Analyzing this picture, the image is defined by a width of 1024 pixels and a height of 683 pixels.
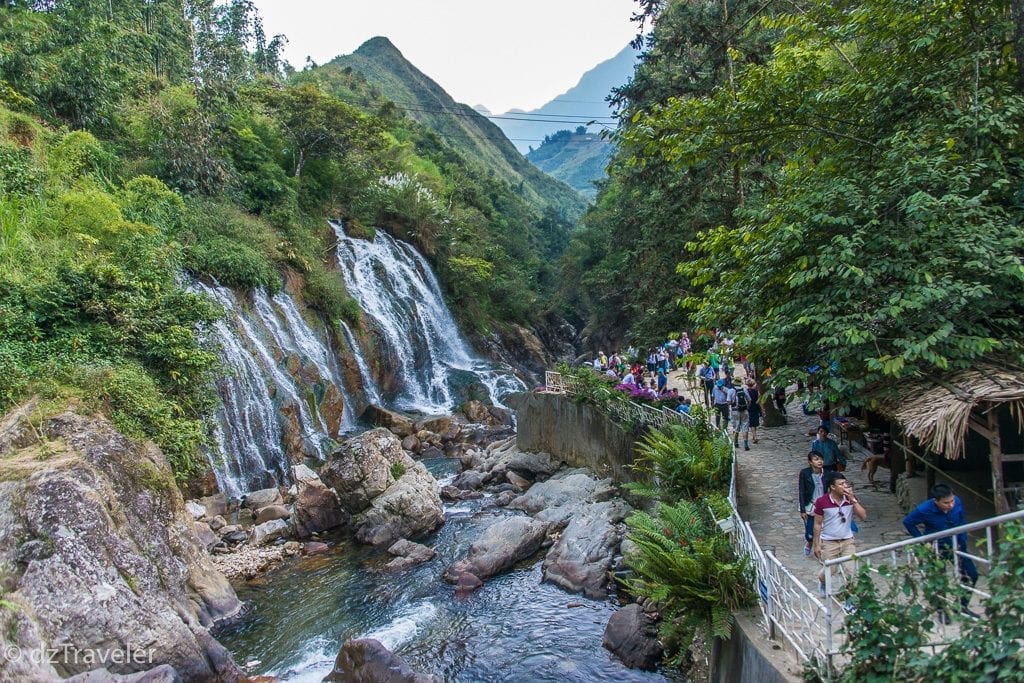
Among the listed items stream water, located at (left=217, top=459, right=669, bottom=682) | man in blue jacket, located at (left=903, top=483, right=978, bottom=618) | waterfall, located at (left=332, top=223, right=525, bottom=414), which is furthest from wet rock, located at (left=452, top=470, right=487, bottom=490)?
man in blue jacket, located at (left=903, top=483, right=978, bottom=618)

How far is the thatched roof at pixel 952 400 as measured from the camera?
6.51m

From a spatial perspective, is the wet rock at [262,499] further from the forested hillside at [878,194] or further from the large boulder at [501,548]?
the forested hillside at [878,194]

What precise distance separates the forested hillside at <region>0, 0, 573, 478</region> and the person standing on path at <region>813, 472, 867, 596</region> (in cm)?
1163

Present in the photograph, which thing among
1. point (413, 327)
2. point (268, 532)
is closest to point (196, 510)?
point (268, 532)

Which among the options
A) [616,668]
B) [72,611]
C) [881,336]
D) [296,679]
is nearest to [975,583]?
[881,336]

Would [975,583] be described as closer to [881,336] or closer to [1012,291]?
[881,336]

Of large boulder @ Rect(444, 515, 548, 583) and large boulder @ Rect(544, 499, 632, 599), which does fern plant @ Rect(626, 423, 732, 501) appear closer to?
large boulder @ Rect(544, 499, 632, 599)

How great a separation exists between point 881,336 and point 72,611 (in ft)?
35.1

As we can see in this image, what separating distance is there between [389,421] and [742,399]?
46.4ft

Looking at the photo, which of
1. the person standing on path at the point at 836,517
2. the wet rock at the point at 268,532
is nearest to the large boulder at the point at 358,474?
the wet rock at the point at 268,532

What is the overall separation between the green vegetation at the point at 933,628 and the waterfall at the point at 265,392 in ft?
47.6

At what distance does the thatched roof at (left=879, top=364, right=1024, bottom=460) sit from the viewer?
21.4 ft

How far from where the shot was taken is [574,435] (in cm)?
1838

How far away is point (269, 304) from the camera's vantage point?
23.0 m
